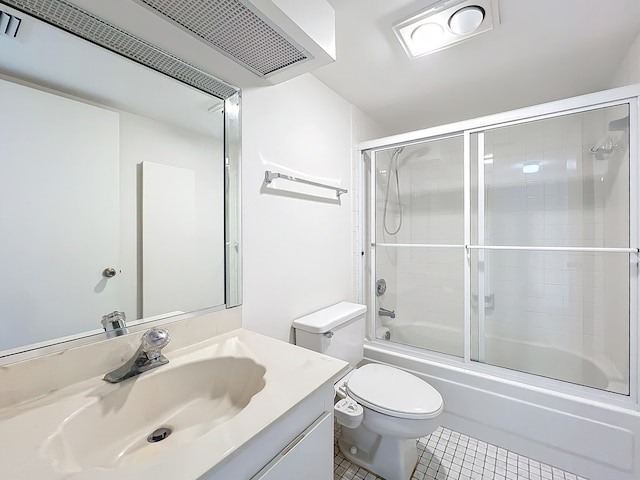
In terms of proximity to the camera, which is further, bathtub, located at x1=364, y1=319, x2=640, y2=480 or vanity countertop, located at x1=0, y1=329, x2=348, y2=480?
bathtub, located at x1=364, y1=319, x2=640, y2=480

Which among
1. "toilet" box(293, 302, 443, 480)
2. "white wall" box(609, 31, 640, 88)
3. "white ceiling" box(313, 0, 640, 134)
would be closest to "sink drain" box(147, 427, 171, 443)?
"toilet" box(293, 302, 443, 480)

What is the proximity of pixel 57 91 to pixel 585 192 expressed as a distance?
2906 millimetres

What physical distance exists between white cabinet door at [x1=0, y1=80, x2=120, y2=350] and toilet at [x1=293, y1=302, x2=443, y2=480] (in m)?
0.95

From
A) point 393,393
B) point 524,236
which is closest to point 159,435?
point 393,393

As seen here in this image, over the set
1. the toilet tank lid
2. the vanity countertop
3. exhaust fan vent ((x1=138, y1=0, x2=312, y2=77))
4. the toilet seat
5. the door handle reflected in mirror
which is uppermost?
exhaust fan vent ((x1=138, y1=0, x2=312, y2=77))

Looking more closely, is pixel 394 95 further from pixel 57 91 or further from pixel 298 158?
pixel 57 91

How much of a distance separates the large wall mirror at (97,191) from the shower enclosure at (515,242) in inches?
55.7

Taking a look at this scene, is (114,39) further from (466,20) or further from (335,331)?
(335,331)

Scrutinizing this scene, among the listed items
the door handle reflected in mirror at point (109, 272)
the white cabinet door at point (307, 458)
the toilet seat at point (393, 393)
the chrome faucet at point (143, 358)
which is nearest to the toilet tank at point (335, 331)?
the toilet seat at point (393, 393)

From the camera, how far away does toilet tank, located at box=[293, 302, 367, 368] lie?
149cm

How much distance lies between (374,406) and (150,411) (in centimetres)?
92

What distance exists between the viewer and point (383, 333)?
2.23m

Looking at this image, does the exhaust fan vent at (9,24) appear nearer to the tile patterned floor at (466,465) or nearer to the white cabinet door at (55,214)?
the white cabinet door at (55,214)

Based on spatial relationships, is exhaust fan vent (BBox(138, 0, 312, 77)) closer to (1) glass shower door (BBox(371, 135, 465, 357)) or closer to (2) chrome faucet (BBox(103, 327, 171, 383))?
(2) chrome faucet (BBox(103, 327, 171, 383))
